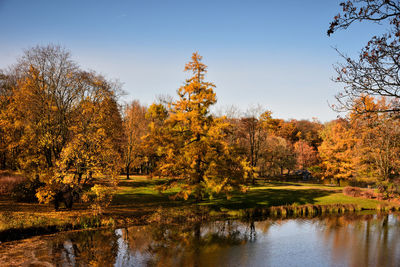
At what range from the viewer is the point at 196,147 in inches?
933

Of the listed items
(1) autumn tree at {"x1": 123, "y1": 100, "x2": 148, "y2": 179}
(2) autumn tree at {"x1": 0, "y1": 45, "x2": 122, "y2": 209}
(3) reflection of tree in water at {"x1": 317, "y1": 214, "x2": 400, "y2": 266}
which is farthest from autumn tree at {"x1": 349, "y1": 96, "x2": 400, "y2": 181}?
(1) autumn tree at {"x1": 123, "y1": 100, "x2": 148, "y2": 179}

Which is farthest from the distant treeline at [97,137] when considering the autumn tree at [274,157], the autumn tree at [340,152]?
the autumn tree at [274,157]

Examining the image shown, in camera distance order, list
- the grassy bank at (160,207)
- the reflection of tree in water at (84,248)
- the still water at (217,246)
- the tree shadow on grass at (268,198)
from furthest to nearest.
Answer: the tree shadow on grass at (268,198), the grassy bank at (160,207), the still water at (217,246), the reflection of tree in water at (84,248)

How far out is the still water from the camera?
579 inches

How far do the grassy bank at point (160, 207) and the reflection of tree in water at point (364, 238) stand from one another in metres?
3.72

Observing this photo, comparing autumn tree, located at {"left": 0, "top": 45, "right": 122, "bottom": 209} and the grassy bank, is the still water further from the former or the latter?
autumn tree, located at {"left": 0, "top": 45, "right": 122, "bottom": 209}

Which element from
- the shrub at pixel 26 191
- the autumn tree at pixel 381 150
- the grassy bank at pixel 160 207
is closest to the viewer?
the grassy bank at pixel 160 207

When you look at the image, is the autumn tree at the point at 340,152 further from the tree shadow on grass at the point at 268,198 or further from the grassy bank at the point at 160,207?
the grassy bank at the point at 160,207

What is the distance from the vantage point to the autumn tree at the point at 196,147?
23656 millimetres

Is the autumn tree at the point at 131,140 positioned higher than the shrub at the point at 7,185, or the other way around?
the autumn tree at the point at 131,140

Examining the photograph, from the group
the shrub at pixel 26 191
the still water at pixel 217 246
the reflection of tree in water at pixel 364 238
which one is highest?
the shrub at pixel 26 191

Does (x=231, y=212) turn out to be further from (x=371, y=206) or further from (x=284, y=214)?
(x=371, y=206)

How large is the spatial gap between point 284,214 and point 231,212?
5.39 meters

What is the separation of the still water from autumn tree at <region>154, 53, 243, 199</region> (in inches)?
143
